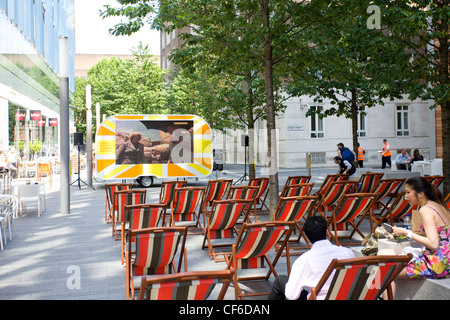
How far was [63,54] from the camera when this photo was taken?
40.6 feet

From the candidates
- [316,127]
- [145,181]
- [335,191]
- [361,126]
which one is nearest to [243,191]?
[335,191]

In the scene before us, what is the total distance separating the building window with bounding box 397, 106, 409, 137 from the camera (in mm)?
36175

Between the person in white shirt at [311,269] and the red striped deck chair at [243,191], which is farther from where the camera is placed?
the red striped deck chair at [243,191]

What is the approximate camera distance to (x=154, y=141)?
17.1 m

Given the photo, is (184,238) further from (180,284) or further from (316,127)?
(316,127)

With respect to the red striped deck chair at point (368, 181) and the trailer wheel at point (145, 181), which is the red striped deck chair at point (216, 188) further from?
the trailer wheel at point (145, 181)

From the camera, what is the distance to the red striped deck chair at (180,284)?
9.55 feet

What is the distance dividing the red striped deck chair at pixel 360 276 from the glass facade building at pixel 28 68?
1620 centimetres

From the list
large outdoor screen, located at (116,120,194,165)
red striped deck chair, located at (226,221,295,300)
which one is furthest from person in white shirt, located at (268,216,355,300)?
large outdoor screen, located at (116,120,194,165)

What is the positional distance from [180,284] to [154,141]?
14.4m

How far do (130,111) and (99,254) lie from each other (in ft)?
102

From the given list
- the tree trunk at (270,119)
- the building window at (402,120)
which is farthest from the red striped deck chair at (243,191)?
the building window at (402,120)

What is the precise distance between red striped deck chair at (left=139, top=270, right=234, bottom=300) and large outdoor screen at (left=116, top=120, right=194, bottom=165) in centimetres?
1420

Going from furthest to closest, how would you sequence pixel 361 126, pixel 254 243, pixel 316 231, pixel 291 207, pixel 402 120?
pixel 402 120 < pixel 361 126 < pixel 291 207 < pixel 254 243 < pixel 316 231
